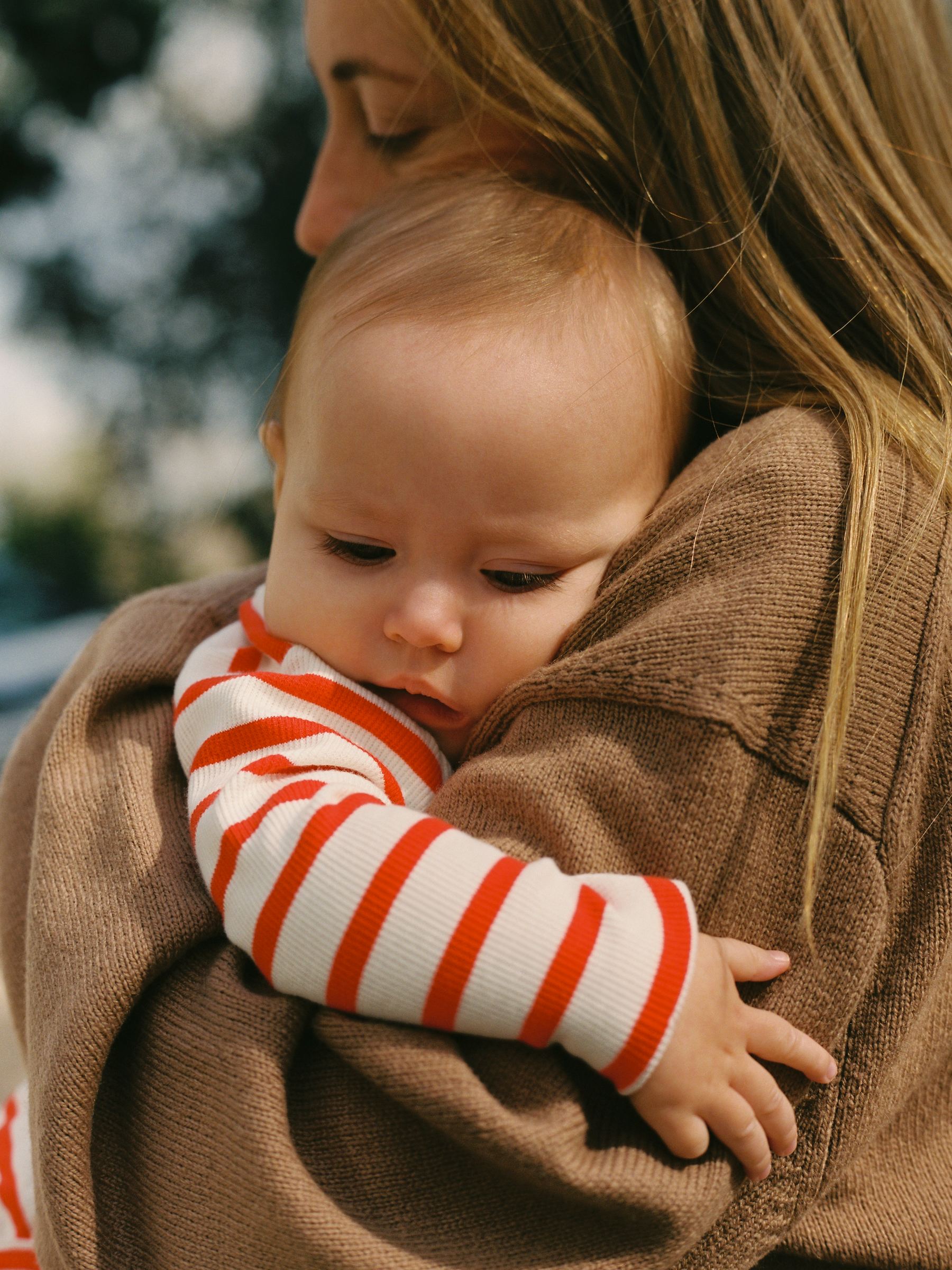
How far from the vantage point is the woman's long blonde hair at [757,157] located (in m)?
1.26

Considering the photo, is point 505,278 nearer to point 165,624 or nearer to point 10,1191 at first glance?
point 165,624

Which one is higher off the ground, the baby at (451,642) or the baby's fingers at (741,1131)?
the baby at (451,642)

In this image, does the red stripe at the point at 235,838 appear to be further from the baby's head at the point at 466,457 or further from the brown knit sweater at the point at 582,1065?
the baby's head at the point at 466,457

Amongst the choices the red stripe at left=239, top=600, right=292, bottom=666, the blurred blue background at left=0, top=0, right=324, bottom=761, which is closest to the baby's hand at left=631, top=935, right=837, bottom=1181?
the red stripe at left=239, top=600, right=292, bottom=666

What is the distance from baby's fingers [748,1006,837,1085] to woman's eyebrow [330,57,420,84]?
4.04 ft

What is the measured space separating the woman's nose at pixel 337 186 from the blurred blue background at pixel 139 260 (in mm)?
3502

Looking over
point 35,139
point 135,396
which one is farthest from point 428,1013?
point 35,139

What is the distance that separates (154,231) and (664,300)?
4771 mm

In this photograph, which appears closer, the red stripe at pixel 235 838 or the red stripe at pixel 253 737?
the red stripe at pixel 235 838

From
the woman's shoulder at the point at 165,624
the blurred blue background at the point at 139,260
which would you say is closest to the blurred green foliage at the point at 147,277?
the blurred blue background at the point at 139,260

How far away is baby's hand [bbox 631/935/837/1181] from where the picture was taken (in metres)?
0.90

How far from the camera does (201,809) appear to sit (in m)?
1.06

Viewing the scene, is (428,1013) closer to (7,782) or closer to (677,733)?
(677,733)

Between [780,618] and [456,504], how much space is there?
0.35 meters
